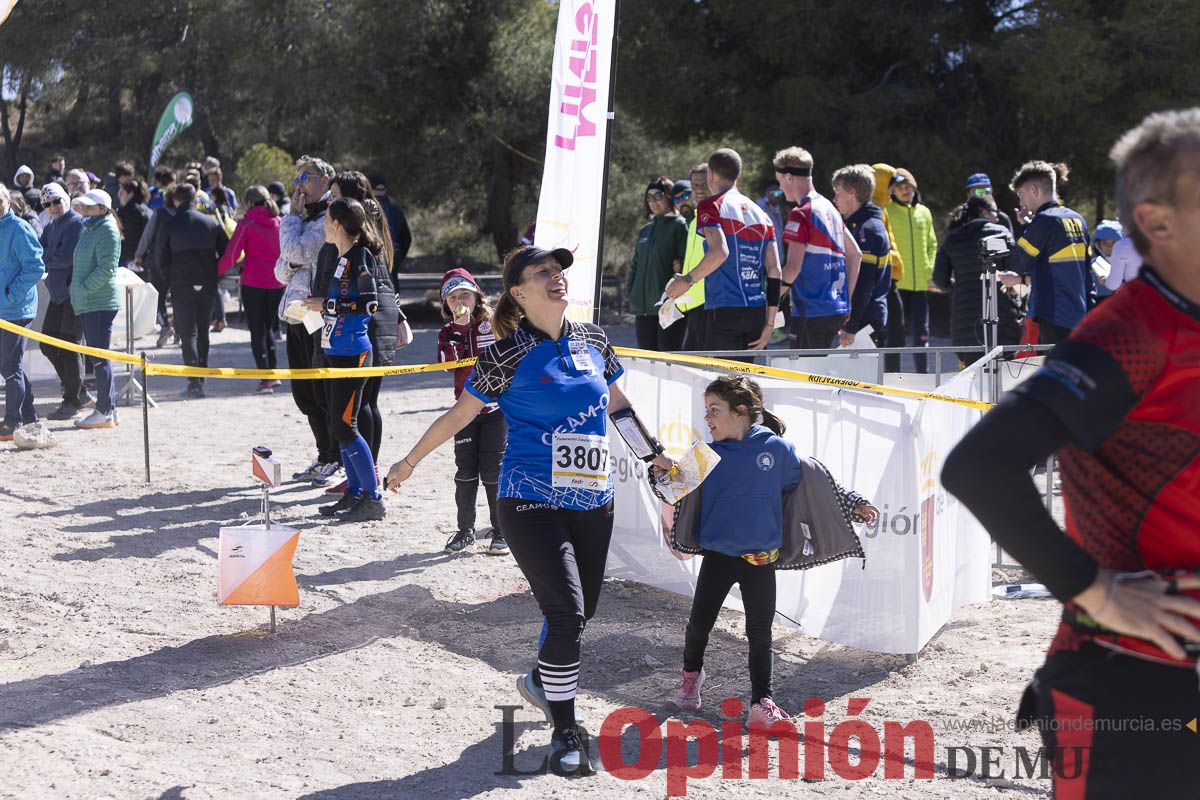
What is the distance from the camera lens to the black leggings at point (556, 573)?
492 centimetres

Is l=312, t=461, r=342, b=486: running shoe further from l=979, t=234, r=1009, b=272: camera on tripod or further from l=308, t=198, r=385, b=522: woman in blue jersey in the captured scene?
l=979, t=234, r=1009, b=272: camera on tripod

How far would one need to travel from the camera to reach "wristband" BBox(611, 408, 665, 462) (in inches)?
213

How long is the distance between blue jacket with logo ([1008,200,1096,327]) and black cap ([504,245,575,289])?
16.4ft

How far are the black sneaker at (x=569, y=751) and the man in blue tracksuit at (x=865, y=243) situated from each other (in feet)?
21.0

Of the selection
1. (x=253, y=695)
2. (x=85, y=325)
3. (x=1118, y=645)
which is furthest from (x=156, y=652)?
(x=85, y=325)

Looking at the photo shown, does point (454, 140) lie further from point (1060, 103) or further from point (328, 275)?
point (328, 275)

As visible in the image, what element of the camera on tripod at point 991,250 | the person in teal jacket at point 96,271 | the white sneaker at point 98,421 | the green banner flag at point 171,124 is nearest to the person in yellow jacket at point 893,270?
the camera on tripod at point 991,250

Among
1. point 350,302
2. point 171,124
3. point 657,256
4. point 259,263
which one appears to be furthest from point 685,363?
point 171,124

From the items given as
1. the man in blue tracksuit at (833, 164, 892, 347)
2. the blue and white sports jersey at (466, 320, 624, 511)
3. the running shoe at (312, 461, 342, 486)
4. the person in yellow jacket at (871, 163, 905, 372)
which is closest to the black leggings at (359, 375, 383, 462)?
the running shoe at (312, 461, 342, 486)

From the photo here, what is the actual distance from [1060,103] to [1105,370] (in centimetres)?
1736

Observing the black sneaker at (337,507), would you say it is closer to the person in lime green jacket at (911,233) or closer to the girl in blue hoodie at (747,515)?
the girl in blue hoodie at (747,515)

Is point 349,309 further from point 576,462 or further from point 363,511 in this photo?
point 576,462

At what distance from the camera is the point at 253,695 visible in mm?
5836

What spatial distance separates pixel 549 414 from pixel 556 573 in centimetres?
58
